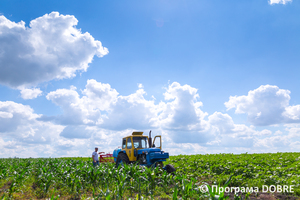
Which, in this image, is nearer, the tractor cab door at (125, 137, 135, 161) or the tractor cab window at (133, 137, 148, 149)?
the tractor cab door at (125, 137, 135, 161)

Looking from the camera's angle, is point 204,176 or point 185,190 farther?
point 204,176

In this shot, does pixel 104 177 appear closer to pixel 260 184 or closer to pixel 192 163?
pixel 260 184

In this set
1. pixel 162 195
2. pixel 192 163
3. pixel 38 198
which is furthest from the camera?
pixel 192 163

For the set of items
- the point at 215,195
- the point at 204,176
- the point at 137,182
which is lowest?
the point at 204,176

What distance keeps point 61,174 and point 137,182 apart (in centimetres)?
409

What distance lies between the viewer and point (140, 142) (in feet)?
42.4

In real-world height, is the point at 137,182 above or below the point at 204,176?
above

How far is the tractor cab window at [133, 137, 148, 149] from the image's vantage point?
42.1ft

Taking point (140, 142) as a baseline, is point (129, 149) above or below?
below

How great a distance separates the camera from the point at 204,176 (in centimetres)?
1106

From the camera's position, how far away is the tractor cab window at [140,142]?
12828 millimetres

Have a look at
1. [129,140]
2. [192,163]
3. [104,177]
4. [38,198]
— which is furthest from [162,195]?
[192,163]

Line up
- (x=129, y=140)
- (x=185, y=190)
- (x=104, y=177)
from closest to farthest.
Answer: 1. (x=185, y=190)
2. (x=104, y=177)
3. (x=129, y=140)

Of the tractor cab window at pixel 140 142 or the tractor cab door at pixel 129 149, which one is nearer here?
the tractor cab door at pixel 129 149
